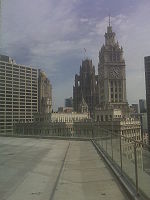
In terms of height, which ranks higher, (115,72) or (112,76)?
(115,72)

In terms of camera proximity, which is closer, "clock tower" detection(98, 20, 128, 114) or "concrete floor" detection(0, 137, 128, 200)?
"concrete floor" detection(0, 137, 128, 200)

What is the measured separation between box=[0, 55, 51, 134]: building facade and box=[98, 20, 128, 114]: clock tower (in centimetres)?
4170

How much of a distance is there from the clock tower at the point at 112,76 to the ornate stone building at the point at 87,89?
99.3 feet

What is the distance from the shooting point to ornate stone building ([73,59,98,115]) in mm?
188750

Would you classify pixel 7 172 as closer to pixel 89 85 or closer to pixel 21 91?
pixel 21 91

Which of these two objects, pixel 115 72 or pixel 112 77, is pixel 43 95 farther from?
pixel 115 72

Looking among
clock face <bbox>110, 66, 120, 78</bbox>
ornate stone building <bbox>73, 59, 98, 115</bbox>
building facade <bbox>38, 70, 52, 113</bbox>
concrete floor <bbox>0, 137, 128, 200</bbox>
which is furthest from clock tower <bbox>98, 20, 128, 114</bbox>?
concrete floor <bbox>0, 137, 128, 200</bbox>

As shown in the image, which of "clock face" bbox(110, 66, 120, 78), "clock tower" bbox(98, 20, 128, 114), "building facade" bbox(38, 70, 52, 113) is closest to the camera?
"clock tower" bbox(98, 20, 128, 114)

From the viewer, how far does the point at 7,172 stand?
9.88m

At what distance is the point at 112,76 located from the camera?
513 ft

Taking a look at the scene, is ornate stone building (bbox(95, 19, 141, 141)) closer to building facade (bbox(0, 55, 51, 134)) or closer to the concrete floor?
building facade (bbox(0, 55, 51, 134))

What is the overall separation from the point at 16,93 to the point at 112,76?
52.6 meters

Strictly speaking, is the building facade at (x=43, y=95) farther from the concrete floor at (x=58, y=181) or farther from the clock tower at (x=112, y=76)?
the concrete floor at (x=58, y=181)

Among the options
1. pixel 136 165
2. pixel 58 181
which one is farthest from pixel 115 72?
pixel 136 165
